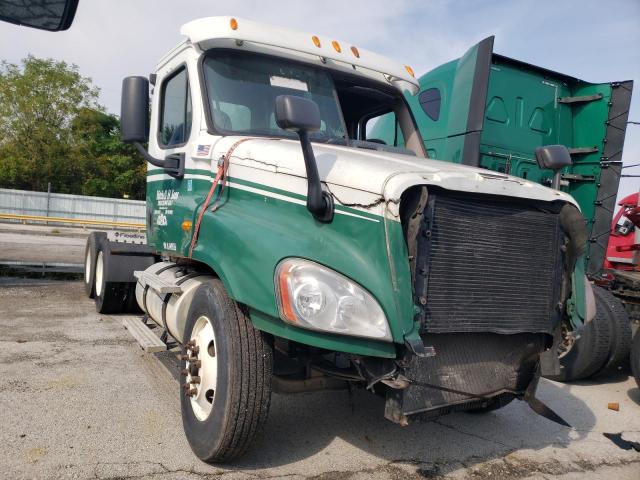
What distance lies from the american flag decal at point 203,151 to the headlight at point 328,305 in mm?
1567

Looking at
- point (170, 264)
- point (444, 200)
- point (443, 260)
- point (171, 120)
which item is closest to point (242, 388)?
point (443, 260)

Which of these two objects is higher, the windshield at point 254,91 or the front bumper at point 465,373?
the windshield at point 254,91

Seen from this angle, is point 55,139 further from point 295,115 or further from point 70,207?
point 295,115

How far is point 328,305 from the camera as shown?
8.47ft

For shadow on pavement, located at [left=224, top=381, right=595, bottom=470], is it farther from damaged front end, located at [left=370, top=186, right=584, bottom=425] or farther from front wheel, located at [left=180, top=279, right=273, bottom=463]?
damaged front end, located at [left=370, top=186, right=584, bottom=425]

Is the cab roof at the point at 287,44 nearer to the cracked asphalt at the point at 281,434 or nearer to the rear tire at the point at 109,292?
the cracked asphalt at the point at 281,434

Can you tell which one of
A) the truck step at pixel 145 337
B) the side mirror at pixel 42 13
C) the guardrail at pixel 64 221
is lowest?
the guardrail at pixel 64 221

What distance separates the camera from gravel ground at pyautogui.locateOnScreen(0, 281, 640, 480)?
3.13 metres

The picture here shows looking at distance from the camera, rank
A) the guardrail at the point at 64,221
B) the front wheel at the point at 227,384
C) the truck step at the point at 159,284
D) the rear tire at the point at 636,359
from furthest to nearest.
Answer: the guardrail at the point at 64,221
the rear tire at the point at 636,359
the truck step at the point at 159,284
the front wheel at the point at 227,384

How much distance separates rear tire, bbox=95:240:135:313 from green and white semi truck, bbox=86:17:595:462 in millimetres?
3238

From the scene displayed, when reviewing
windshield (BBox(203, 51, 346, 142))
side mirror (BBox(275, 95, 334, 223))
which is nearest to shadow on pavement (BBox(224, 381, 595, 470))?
side mirror (BBox(275, 95, 334, 223))

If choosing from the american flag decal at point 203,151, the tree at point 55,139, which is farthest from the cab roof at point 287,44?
the tree at point 55,139

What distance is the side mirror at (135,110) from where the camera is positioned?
3.88 m

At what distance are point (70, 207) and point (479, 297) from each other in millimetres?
31668
